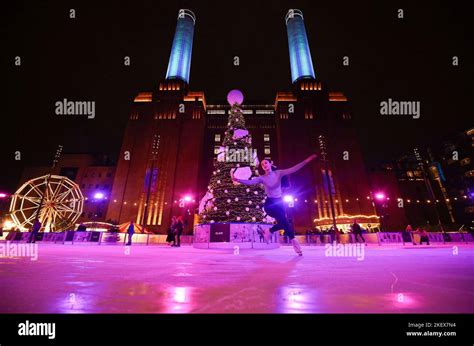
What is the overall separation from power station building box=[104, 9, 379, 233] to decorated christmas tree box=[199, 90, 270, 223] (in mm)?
28909

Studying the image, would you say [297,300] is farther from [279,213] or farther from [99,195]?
[99,195]

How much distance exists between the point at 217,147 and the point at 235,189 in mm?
39312

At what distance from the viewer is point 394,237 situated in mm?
20438

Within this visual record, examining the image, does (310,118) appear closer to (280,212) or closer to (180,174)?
(180,174)

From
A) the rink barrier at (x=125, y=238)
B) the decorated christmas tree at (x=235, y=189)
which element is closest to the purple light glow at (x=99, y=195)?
the rink barrier at (x=125, y=238)

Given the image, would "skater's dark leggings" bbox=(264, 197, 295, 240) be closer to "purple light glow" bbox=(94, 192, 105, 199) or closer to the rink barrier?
the rink barrier

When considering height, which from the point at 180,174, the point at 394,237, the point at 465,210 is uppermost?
the point at 180,174

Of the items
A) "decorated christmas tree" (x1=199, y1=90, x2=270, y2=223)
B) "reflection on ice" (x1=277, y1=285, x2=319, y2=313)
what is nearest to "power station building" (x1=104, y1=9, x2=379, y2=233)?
"decorated christmas tree" (x1=199, y1=90, x2=270, y2=223)

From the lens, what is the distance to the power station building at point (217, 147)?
45.3 m

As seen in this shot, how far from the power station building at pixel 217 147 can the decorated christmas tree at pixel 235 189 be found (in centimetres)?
2891

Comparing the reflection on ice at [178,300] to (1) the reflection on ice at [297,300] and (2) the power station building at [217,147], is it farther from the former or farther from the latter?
(2) the power station building at [217,147]
